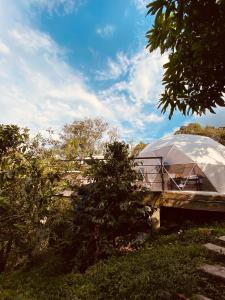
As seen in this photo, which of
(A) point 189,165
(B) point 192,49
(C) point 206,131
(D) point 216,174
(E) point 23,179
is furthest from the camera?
(C) point 206,131

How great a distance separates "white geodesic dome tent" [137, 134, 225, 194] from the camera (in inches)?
591

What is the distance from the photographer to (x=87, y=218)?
850 cm

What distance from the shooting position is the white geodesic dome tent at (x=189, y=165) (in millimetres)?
15016

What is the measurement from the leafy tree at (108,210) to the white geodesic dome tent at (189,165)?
17.7 feet

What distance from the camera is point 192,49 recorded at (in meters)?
3.93

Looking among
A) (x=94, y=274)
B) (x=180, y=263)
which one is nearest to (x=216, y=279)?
(x=180, y=263)

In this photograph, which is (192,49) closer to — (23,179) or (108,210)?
(23,179)

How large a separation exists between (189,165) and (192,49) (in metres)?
12.3

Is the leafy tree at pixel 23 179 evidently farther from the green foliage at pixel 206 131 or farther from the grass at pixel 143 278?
the green foliage at pixel 206 131

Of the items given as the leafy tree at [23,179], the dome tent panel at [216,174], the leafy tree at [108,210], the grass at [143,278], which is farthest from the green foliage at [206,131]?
the leafy tree at [23,179]

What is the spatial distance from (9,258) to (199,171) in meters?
10.1

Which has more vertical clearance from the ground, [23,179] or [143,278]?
[23,179]

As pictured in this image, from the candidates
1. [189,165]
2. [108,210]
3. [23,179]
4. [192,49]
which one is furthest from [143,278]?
[189,165]

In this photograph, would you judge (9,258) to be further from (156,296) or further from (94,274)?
(156,296)
